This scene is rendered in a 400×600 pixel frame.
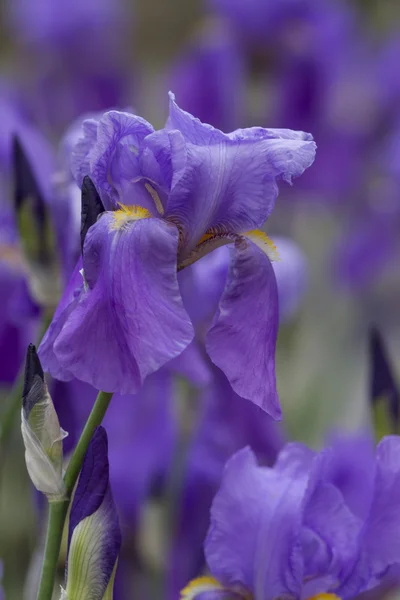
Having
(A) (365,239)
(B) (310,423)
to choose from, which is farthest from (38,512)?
(A) (365,239)

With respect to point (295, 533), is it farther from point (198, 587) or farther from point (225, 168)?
point (225, 168)

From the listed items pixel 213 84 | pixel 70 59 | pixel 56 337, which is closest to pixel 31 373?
pixel 56 337

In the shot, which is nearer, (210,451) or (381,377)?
(381,377)

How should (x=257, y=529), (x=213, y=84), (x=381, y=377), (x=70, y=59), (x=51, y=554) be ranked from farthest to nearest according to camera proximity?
1. (x=70, y=59)
2. (x=213, y=84)
3. (x=381, y=377)
4. (x=257, y=529)
5. (x=51, y=554)

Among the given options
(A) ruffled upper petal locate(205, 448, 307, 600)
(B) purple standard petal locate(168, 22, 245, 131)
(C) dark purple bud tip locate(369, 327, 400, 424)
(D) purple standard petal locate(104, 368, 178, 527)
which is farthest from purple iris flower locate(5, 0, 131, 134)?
(A) ruffled upper petal locate(205, 448, 307, 600)

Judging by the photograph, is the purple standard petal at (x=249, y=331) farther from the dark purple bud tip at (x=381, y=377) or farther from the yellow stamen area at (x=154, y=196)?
the dark purple bud tip at (x=381, y=377)

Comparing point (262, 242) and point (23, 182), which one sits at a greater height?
point (23, 182)
